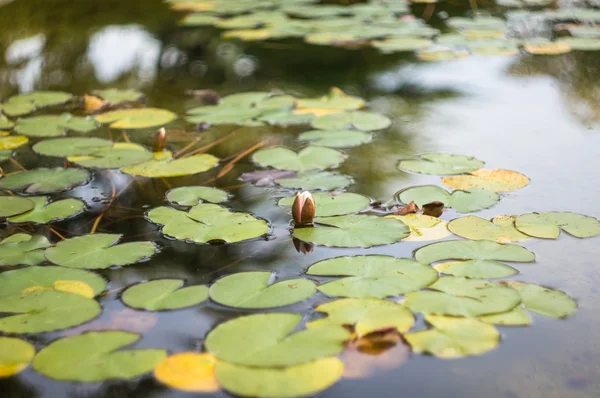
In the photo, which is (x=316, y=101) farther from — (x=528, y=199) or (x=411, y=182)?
(x=528, y=199)

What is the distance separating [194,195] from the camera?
67.7 inches

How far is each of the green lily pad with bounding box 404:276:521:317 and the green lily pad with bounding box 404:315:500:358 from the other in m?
0.03

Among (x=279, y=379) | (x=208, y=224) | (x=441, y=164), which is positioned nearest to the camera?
(x=279, y=379)

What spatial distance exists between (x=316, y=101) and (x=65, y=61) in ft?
4.14

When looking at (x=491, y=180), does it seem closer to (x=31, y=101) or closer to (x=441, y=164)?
(x=441, y=164)

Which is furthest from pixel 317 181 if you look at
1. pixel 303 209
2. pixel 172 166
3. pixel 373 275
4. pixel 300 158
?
pixel 373 275

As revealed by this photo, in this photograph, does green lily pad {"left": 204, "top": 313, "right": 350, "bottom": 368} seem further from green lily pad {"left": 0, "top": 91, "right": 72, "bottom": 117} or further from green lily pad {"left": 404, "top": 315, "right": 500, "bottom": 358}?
green lily pad {"left": 0, "top": 91, "right": 72, "bottom": 117}

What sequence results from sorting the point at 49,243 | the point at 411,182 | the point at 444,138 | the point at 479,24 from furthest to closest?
the point at 479,24
the point at 444,138
the point at 411,182
the point at 49,243

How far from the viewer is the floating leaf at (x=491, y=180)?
5.75 feet

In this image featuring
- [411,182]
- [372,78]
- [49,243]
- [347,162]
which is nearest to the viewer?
[49,243]

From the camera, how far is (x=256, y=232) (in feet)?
4.97

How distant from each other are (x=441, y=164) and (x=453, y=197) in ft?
0.80

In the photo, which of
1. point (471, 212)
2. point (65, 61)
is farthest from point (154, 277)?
point (65, 61)

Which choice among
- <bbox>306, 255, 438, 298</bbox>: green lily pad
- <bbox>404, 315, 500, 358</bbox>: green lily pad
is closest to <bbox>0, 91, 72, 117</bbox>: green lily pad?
<bbox>306, 255, 438, 298</bbox>: green lily pad
